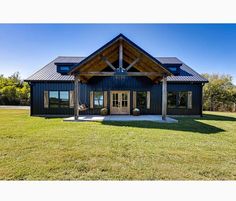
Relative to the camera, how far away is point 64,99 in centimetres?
1353

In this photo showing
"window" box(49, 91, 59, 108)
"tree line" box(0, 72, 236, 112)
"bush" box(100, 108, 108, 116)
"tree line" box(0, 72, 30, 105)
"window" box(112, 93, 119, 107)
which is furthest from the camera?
"tree line" box(0, 72, 30, 105)

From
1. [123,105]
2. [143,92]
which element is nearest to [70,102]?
[123,105]

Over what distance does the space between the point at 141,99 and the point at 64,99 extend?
5975mm

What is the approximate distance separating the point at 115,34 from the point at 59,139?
6.23m

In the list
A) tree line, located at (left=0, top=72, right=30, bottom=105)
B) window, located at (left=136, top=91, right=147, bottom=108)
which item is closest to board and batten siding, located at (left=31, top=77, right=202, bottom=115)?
window, located at (left=136, top=91, right=147, bottom=108)

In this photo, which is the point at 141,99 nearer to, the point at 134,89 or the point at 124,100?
the point at 134,89

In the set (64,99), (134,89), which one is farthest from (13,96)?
(134,89)

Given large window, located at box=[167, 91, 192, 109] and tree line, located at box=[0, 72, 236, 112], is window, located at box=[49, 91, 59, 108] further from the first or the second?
tree line, located at box=[0, 72, 236, 112]

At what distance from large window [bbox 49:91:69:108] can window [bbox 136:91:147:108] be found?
18.1 feet

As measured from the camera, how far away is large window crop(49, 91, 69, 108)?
1352 cm

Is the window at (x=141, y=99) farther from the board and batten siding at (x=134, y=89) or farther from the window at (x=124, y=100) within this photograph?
the window at (x=124, y=100)

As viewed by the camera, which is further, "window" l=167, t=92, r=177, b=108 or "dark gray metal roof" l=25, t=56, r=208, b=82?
"window" l=167, t=92, r=177, b=108

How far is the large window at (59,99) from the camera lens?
13.5 m

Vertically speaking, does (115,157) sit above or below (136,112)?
below
